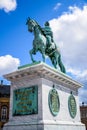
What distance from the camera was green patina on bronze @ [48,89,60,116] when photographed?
11898 millimetres

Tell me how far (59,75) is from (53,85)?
66 centimetres

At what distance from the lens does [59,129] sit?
11.9 m

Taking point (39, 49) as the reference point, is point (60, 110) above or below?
below

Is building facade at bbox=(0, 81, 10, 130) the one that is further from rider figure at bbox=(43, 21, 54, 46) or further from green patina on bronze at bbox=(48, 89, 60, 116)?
green patina on bronze at bbox=(48, 89, 60, 116)

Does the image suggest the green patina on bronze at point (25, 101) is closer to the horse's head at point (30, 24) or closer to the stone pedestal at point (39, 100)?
the stone pedestal at point (39, 100)

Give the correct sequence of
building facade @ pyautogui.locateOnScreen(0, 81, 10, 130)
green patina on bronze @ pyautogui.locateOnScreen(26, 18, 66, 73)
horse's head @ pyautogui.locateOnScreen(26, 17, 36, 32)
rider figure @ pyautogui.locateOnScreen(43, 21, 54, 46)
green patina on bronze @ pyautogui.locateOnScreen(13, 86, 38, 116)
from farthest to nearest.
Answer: building facade @ pyautogui.locateOnScreen(0, 81, 10, 130)
rider figure @ pyautogui.locateOnScreen(43, 21, 54, 46)
horse's head @ pyautogui.locateOnScreen(26, 17, 36, 32)
green patina on bronze @ pyautogui.locateOnScreen(26, 18, 66, 73)
green patina on bronze @ pyautogui.locateOnScreen(13, 86, 38, 116)

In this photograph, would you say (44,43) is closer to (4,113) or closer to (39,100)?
(39,100)

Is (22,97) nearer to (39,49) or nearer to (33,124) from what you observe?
(33,124)

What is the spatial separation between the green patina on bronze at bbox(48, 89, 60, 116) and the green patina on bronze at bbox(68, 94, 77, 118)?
1.39 metres

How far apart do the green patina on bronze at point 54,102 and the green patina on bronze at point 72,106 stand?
1386mm

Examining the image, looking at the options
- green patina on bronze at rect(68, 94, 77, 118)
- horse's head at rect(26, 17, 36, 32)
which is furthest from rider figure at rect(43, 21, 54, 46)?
green patina on bronze at rect(68, 94, 77, 118)

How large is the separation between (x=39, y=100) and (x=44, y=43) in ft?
10.9

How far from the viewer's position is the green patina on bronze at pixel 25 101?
11648mm

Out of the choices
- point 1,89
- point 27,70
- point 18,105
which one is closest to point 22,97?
point 18,105
